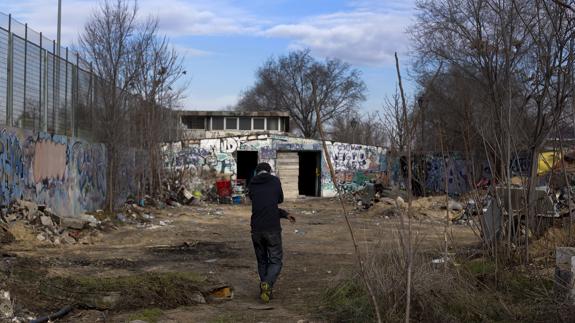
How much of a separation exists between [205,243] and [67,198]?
5148 mm

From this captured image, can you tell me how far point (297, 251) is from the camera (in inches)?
504

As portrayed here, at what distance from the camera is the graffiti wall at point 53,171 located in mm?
13398

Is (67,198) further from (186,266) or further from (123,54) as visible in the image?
(186,266)

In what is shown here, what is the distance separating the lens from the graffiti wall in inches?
527

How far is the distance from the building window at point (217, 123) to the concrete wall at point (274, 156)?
36.0 feet

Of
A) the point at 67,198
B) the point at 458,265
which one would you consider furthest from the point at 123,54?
the point at 458,265

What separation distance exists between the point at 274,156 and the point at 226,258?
2113 cm

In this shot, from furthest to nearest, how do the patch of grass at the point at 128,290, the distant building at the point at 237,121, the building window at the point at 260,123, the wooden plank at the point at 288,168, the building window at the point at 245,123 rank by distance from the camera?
the building window at the point at 245,123 → the building window at the point at 260,123 → the distant building at the point at 237,121 → the wooden plank at the point at 288,168 → the patch of grass at the point at 128,290

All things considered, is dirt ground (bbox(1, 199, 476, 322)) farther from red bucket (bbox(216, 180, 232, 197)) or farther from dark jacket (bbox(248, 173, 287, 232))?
red bucket (bbox(216, 180, 232, 197))

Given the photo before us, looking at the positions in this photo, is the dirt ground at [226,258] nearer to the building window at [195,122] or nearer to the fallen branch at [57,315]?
the fallen branch at [57,315]

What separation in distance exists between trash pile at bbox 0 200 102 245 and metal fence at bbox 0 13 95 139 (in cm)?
179

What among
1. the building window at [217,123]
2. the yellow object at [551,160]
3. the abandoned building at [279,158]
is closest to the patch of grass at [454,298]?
the yellow object at [551,160]

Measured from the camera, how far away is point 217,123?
43469 mm

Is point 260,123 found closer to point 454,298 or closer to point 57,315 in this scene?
point 57,315
